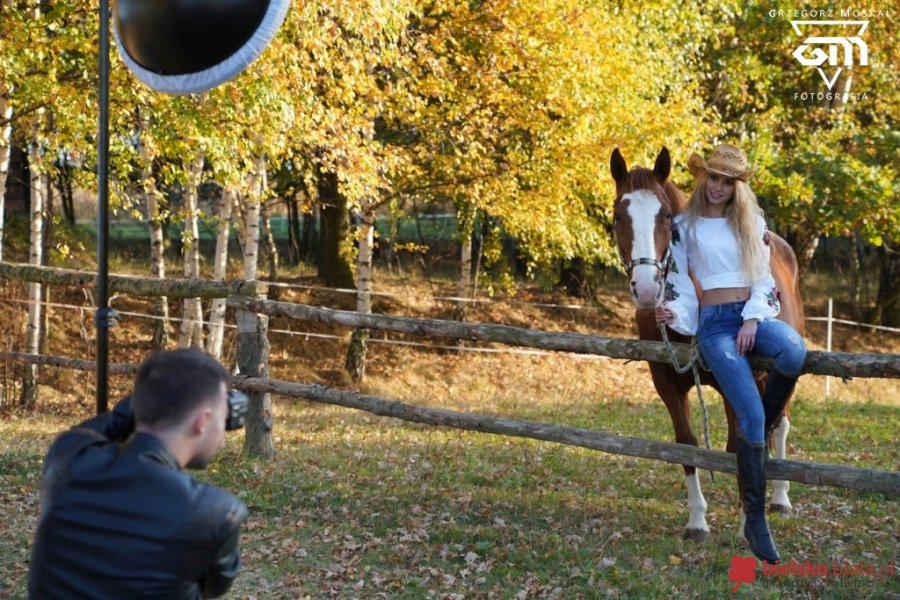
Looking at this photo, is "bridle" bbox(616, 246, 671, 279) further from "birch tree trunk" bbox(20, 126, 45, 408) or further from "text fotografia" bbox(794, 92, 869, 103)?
"text fotografia" bbox(794, 92, 869, 103)

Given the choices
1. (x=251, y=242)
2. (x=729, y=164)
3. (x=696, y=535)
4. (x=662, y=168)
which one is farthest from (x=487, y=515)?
(x=251, y=242)

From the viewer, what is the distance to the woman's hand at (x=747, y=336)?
4.86m

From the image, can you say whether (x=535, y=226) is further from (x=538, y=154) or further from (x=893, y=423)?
(x=893, y=423)

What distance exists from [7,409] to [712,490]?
8676mm

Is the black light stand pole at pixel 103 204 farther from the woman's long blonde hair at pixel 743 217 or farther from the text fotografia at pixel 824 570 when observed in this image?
the text fotografia at pixel 824 570

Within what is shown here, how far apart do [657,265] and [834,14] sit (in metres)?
15.8

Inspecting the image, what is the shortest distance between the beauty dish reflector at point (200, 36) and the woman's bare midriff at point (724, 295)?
2.77 m

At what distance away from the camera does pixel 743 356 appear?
4969mm

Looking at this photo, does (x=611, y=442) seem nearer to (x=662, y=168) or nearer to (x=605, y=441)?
(x=605, y=441)

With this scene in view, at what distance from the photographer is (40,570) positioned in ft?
7.26

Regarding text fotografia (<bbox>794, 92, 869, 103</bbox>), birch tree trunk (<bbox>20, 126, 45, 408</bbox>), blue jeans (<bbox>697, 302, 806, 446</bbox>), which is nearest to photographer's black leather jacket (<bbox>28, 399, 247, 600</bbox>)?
blue jeans (<bbox>697, 302, 806, 446</bbox>)

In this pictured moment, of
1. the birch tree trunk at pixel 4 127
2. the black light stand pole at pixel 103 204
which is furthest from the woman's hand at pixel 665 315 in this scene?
the birch tree trunk at pixel 4 127

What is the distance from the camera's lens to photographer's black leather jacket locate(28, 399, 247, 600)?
2139mm

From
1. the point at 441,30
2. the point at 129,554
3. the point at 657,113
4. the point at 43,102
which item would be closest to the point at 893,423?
the point at 657,113
